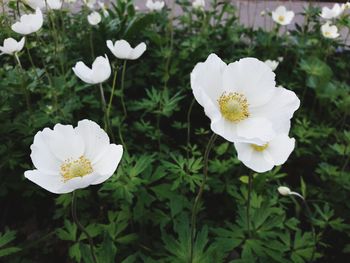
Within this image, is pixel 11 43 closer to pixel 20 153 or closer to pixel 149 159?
pixel 20 153

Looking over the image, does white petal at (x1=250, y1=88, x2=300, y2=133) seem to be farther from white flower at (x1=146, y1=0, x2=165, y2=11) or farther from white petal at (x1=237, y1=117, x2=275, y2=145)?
→ white flower at (x1=146, y1=0, x2=165, y2=11)

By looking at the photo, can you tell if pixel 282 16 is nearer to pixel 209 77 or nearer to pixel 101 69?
pixel 101 69

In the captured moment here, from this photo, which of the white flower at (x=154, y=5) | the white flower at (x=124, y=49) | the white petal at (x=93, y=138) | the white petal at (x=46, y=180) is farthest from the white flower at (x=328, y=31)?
the white petal at (x=46, y=180)

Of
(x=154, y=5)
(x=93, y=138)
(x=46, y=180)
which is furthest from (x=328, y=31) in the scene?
(x=46, y=180)

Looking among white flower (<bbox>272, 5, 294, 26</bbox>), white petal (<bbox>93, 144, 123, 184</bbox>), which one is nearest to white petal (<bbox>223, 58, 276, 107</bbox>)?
white petal (<bbox>93, 144, 123, 184</bbox>)

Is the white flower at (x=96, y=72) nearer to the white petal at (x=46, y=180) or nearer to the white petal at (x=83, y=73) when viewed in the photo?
the white petal at (x=83, y=73)

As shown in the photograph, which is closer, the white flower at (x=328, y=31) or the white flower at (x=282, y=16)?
the white flower at (x=328, y=31)
